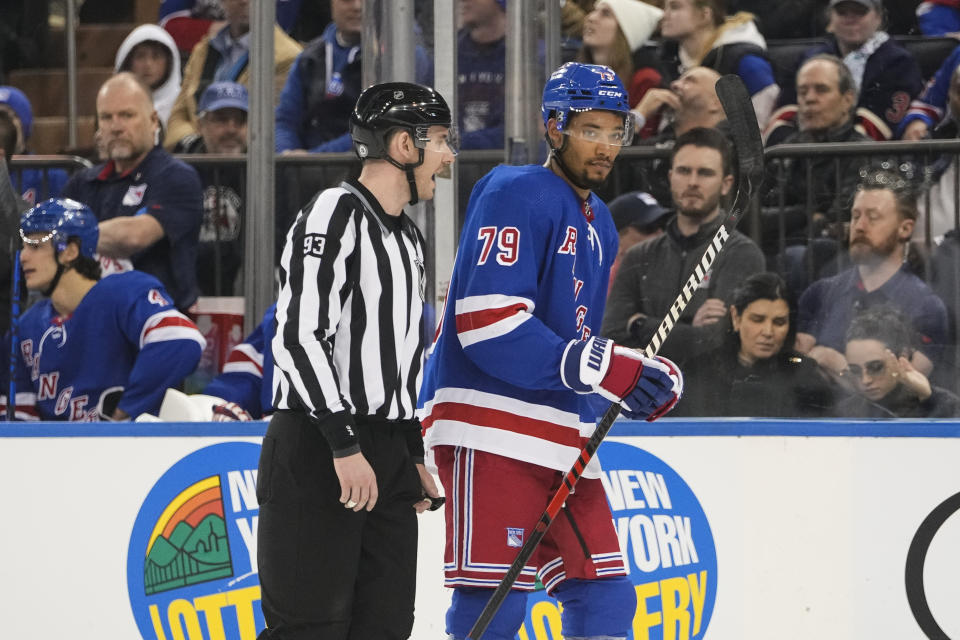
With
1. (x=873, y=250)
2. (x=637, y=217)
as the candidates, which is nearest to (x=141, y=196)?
(x=637, y=217)

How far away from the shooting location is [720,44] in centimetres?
471

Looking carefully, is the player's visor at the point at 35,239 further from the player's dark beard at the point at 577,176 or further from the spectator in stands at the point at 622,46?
the player's dark beard at the point at 577,176

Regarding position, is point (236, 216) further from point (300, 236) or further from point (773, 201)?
point (300, 236)

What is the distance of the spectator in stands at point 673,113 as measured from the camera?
14.3 feet

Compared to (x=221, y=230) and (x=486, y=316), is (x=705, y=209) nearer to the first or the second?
(x=221, y=230)

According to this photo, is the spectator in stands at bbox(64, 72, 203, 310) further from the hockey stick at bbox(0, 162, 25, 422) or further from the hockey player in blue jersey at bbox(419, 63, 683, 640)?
the hockey player in blue jersey at bbox(419, 63, 683, 640)

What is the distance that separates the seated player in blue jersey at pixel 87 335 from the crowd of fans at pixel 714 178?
180 millimetres

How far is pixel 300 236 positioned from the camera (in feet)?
7.65

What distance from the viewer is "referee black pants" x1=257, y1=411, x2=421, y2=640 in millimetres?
2312

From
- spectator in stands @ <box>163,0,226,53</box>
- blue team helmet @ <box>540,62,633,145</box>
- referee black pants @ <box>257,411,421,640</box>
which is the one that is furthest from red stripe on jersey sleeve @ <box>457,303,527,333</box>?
spectator in stands @ <box>163,0,226,53</box>

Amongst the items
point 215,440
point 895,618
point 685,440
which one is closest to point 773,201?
point 685,440

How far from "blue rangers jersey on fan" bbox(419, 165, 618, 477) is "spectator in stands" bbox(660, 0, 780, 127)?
2.15 metres

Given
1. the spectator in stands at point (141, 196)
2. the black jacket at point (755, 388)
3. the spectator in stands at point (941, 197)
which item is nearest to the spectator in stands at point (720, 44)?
the spectator in stands at point (941, 197)

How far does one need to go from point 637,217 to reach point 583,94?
5.48ft
